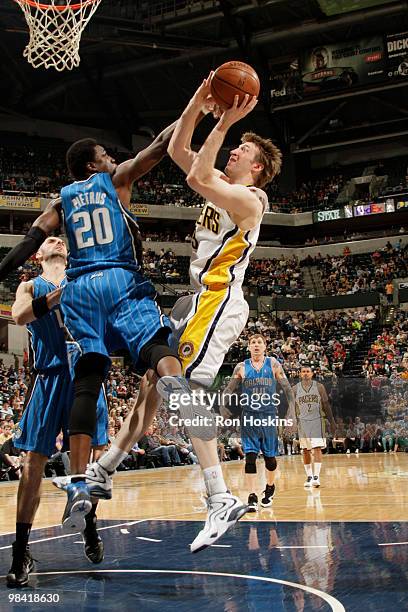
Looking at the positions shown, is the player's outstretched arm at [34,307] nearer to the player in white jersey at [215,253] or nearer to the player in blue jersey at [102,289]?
the player in blue jersey at [102,289]

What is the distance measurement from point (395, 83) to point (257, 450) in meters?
26.1

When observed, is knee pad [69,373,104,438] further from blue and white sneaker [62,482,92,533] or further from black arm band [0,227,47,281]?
black arm band [0,227,47,281]

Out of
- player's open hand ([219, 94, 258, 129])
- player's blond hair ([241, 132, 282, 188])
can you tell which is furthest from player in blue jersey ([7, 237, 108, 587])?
player's open hand ([219, 94, 258, 129])

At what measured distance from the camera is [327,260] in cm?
3444

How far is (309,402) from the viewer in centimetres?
1377

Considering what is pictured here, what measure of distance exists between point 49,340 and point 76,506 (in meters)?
1.80

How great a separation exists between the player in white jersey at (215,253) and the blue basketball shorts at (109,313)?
280mm

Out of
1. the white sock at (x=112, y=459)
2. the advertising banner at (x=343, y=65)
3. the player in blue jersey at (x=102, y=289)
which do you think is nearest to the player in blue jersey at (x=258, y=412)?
the white sock at (x=112, y=459)

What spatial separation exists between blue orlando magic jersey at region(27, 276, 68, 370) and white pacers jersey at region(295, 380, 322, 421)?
8.58 meters

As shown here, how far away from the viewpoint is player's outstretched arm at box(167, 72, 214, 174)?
430 cm

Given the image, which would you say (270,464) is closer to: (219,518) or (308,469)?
(308,469)

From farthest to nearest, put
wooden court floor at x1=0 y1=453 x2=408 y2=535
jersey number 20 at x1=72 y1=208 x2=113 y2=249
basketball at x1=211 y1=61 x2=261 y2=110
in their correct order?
wooden court floor at x1=0 y1=453 x2=408 y2=535 → jersey number 20 at x1=72 y1=208 x2=113 y2=249 → basketball at x1=211 y1=61 x2=261 y2=110

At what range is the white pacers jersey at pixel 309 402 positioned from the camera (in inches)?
535
